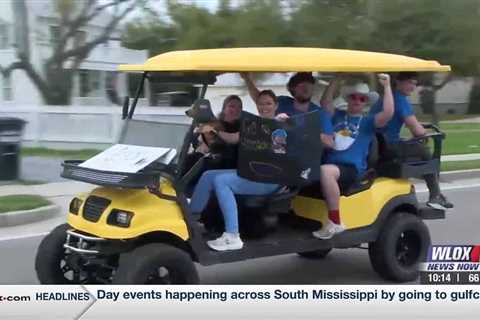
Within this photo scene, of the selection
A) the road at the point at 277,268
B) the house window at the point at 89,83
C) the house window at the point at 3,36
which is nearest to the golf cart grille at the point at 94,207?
the road at the point at 277,268

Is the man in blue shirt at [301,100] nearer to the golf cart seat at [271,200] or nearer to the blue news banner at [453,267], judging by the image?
the golf cart seat at [271,200]

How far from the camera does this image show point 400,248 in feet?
21.3

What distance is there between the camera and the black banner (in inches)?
213

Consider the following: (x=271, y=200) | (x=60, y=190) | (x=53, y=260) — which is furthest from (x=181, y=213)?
(x=60, y=190)

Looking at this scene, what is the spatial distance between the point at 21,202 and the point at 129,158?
5412 millimetres

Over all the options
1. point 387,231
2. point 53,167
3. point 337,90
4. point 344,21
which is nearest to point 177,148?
point 337,90

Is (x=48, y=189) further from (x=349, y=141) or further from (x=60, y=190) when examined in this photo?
(x=349, y=141)

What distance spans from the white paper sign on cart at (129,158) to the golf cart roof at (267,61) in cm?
53

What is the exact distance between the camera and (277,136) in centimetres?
540

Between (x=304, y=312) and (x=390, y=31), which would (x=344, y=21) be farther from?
(x=304, y=312)

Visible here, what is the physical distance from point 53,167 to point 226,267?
381 inches

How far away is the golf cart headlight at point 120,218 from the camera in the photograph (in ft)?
16.5

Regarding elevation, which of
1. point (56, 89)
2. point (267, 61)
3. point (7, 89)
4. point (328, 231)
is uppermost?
point (267, 61)

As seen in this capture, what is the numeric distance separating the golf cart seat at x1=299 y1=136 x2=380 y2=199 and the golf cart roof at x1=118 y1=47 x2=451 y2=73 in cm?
85
